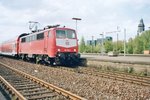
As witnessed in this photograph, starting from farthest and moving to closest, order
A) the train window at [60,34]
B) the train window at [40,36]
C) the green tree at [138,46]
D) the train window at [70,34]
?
the green tree at [138,46]
the train window at [40,36]
the train window at [70,34]
the train window at [60,34]

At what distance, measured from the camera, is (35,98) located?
30.2ft

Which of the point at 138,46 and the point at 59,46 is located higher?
the point at 138,46

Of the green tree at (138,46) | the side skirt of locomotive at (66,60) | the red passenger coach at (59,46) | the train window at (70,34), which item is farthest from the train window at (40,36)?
the green tree at (138,46)

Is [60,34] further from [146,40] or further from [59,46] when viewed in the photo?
[146,40]

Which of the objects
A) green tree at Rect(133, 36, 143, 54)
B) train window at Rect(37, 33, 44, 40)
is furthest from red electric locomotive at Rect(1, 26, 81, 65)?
green tree at Rect(133, 36, 143, 54)

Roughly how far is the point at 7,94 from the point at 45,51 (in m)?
12.7

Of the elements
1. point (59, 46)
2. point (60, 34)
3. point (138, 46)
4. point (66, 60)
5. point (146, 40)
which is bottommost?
point (66, 60)

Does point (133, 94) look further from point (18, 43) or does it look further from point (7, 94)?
point (18, 43)

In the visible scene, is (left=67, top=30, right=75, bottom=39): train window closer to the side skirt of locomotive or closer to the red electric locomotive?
the red electric locomotive

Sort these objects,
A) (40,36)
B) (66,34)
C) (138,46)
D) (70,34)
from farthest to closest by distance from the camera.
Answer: (138,46) → (40,36) → (70,34) → (66,34)

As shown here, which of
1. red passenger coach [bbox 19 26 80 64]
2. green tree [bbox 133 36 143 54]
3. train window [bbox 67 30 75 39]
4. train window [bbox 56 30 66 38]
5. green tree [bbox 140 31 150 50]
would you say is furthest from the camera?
green tree [bbox 140 31 150 50]

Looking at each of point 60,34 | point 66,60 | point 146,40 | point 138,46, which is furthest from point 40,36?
point 146,40

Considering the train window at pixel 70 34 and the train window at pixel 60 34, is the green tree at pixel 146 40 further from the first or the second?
the train window at pixel 60 34

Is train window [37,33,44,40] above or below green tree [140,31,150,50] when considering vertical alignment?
below
